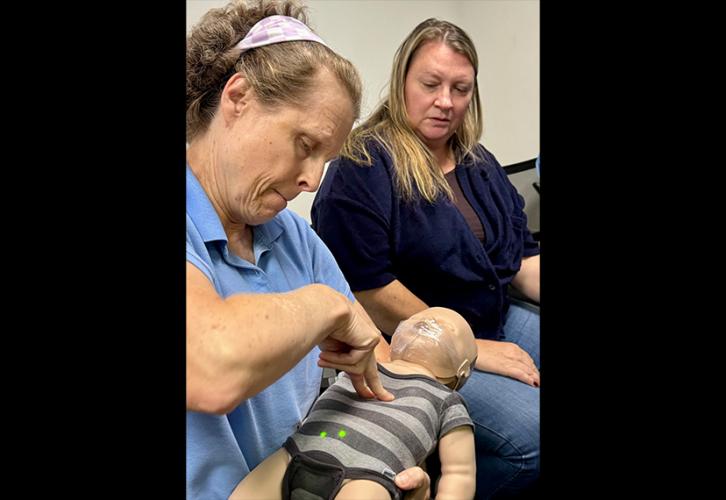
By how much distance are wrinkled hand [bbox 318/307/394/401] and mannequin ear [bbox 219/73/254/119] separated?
0.42 m

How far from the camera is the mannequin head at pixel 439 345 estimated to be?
1.55 m

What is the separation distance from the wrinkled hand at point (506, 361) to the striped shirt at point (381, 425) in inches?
29.3

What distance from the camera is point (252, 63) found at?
4.30 feet

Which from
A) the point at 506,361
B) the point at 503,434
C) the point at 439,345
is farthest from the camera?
the point at 506,361

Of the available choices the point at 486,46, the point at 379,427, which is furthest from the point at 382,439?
the point at 486,46

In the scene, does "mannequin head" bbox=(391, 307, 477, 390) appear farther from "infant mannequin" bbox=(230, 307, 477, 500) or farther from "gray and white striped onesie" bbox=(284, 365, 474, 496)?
"gray and white striped onesie" bbox=(284, 365, 474, 496)

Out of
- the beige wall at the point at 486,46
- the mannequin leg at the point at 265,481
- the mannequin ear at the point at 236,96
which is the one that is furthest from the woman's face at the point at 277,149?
the beige wall at the point at 486,46

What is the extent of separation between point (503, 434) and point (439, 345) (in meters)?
0.56

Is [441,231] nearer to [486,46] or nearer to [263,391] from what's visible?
[263,391]

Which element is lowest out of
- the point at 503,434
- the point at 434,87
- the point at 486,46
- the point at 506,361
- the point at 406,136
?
the point at 503,434

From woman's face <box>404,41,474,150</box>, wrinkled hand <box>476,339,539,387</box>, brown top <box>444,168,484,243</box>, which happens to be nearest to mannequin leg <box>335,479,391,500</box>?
wrinkled hand <box>476,339,539,387</box>

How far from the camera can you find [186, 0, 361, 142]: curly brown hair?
4.24ft
